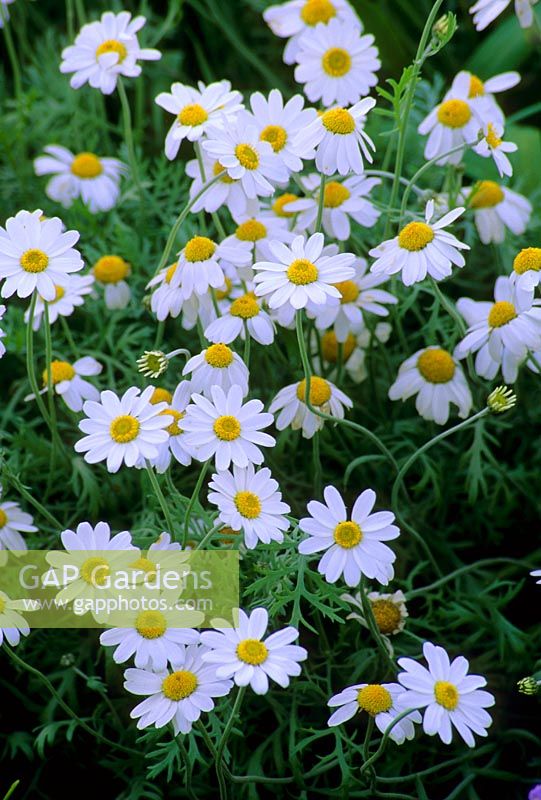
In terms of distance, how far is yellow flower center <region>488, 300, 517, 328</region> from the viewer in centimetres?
122

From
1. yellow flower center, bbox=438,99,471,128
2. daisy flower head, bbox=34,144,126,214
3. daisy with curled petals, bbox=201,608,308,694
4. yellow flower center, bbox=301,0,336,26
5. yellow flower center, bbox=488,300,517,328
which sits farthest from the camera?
daisy flower head, bbox=34,144,126,214

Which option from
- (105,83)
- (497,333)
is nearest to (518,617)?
(497,333)

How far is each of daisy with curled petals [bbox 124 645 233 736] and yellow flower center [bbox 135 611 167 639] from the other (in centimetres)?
3

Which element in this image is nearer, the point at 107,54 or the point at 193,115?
the point at 193,115

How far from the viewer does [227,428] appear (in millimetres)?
1023

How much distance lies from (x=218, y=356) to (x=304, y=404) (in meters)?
0.16

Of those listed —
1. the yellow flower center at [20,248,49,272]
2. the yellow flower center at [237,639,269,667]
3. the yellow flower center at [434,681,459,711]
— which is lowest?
the yellow flower center at [434,681,459,711]

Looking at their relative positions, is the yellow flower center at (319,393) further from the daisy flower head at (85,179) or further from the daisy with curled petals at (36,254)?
the daisy flower head at (85,179)

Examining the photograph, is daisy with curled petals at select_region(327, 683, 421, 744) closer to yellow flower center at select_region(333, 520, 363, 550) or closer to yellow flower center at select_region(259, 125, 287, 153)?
yellow flower center at select_region(333, 520, 363, 550)

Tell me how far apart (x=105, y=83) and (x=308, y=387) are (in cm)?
62

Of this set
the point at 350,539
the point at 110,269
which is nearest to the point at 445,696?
the point at 350,539

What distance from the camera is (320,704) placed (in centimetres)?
125

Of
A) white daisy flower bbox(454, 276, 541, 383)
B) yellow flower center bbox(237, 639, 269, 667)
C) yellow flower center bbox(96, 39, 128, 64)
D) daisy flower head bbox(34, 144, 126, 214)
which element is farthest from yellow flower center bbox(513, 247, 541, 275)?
daisy flower head bbox(34, 144, 126, 214)

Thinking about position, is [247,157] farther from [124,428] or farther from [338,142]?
[124,428]
